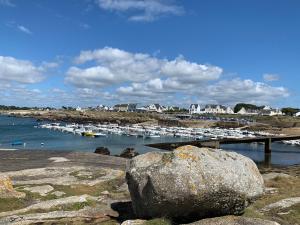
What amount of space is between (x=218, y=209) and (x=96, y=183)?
16418mm

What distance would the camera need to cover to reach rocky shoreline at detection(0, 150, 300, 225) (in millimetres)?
17047

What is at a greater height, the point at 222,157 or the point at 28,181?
the point at 222,157

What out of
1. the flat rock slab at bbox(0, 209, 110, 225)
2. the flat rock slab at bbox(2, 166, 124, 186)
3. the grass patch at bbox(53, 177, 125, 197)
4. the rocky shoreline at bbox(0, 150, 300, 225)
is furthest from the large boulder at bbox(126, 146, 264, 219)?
the flat rock slab at bbox(2, 166, 124, 186)

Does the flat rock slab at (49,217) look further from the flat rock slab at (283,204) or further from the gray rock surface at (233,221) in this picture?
the flat rock slab at (283,204)

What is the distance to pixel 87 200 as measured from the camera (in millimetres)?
21953

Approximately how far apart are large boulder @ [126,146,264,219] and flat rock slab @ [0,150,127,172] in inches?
944

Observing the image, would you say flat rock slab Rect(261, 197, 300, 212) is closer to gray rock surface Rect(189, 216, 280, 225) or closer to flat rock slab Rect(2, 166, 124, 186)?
gray rock surface Rect(189, 216, 280, 225)

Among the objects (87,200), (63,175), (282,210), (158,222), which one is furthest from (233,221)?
(63,175)

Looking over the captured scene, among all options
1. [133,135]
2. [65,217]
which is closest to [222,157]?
[65,217]

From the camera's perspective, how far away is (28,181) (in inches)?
1265

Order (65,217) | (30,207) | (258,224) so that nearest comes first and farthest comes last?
1. (258,224)
2. (65,217)
3. (30,207)

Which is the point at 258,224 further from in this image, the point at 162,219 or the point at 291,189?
the point at 291,189

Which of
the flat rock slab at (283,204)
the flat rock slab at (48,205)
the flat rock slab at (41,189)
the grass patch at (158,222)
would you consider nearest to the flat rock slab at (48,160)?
the flat rock slab at (41,189)

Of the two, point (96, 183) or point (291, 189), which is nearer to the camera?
point (291, 189)
